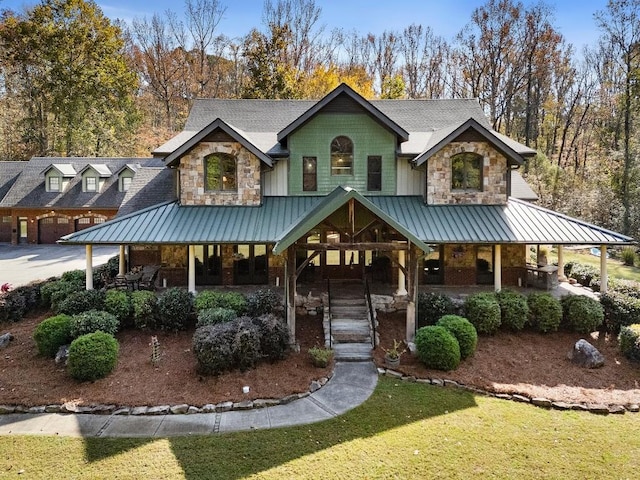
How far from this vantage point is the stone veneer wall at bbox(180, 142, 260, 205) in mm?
16219

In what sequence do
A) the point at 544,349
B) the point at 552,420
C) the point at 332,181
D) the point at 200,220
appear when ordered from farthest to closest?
the point at 332,181 < the point at 200,220 < the point at 544,349 < the point at 552,420

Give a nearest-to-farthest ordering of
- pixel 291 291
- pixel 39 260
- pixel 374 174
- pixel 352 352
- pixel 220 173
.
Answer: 1. pixel 352 352
2. pixel 291 291
3. pixel 220 173
4. pixel 374 174
5. pixel 39 260

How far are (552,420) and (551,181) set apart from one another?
3227cm

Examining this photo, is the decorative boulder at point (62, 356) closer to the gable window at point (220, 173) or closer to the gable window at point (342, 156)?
the gable window at point (220, 173)

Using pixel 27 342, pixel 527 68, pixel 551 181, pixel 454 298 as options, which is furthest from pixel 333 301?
pixel 527 68

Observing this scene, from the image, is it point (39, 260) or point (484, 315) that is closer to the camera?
point (484, 315)

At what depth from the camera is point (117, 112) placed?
44.2m

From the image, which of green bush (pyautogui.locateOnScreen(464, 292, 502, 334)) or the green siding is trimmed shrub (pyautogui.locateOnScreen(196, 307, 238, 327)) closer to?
the green siding

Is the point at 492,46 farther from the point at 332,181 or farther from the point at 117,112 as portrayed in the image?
the point at 117,112

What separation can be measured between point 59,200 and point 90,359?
26901mm

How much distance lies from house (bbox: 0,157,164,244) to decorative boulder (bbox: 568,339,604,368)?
1193 inches

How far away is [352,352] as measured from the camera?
1232cm

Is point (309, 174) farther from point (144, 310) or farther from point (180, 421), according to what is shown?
point (180, 421)

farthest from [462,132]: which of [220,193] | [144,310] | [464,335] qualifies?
[144,310]
